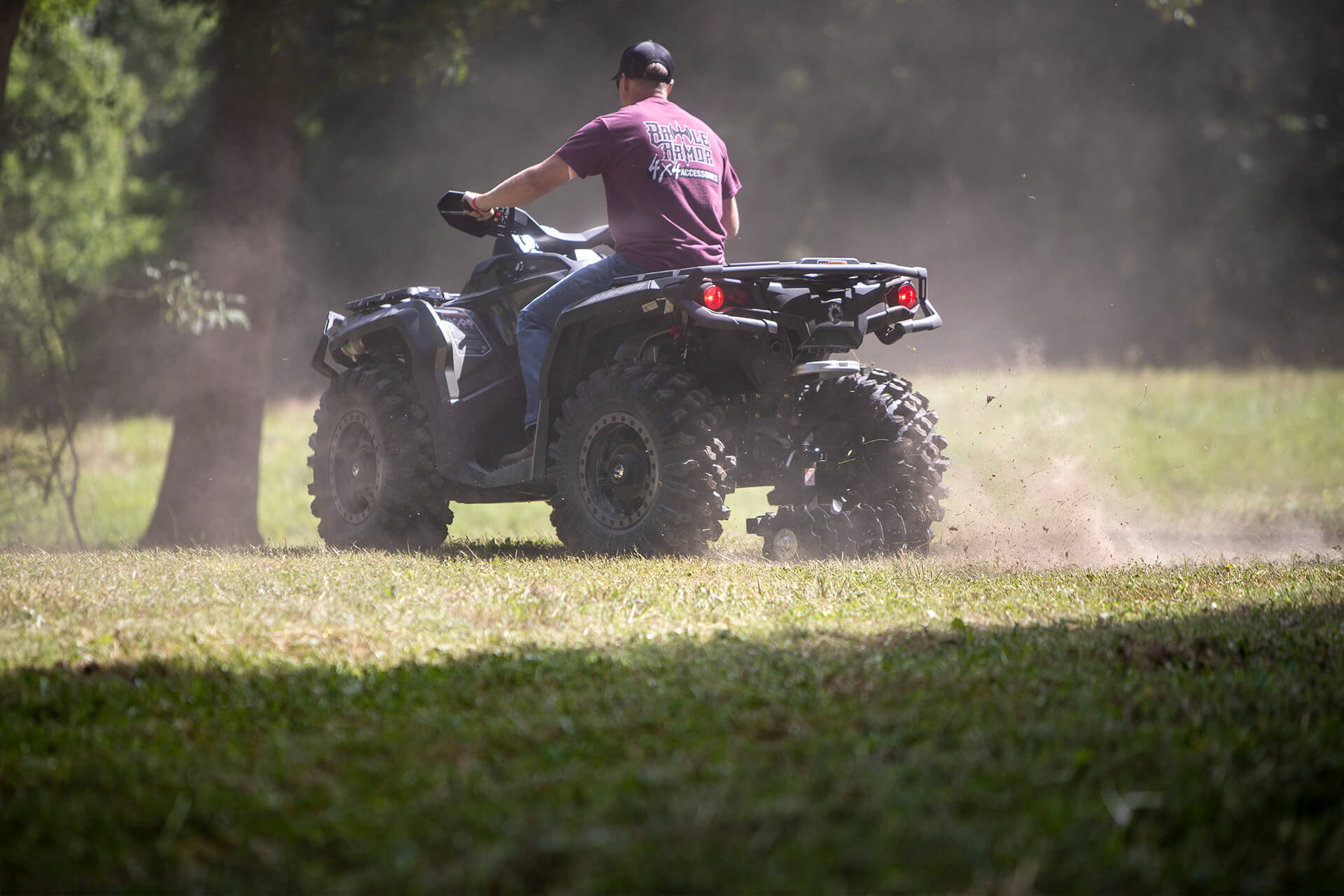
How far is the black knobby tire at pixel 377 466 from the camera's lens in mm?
7375

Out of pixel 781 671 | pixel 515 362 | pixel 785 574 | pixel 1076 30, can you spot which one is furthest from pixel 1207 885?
pixel 1076 30

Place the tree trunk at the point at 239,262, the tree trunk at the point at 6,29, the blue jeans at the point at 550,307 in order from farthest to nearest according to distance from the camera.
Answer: the tree trunk at the point at 239,262
the tree trunk at the point at 6,29
the blue jeans at the point at 550,307

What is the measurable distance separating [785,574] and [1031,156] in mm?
21162

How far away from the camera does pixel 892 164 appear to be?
83.4ft

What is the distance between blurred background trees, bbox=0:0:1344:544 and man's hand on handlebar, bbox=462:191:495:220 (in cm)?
1343

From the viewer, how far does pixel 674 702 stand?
3324mm

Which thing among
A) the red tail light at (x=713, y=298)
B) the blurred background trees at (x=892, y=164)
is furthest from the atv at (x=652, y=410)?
the blurred background trees at (x=892, y=164)

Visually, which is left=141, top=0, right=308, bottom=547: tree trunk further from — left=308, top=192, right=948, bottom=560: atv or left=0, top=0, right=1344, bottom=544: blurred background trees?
left=0, top=0, right=1344, bottom=544: blurred background trees

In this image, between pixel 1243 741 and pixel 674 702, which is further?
pixel 674 702

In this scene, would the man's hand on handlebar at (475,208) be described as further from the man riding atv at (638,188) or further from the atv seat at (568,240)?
the atv seat at (568,240)

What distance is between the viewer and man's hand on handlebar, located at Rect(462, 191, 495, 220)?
6672 mm

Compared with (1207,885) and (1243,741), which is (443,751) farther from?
(1243,741)

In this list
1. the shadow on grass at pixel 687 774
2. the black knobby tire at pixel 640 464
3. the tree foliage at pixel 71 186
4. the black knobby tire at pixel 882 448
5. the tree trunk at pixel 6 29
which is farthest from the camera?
the tree foliage at pixel 71 186

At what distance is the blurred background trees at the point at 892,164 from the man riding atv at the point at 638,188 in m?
13.3
